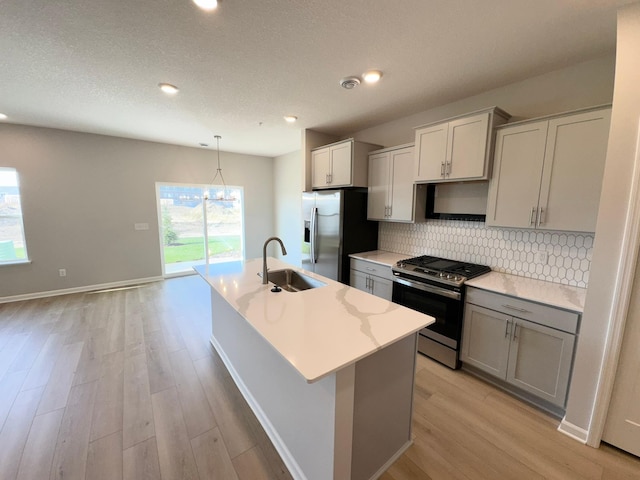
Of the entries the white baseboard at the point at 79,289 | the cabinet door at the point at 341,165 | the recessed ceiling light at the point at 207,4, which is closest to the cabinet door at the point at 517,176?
the cabinet door at the point at 341,165

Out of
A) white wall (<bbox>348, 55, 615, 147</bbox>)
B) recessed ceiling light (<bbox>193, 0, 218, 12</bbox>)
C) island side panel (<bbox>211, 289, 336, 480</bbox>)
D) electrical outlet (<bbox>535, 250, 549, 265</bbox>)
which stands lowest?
island side panel (<bbox>211, 289, 336, 480</bbox>)

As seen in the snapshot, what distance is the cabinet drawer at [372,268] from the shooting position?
9.55ft

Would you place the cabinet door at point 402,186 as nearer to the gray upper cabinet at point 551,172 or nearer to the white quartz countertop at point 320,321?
the gray upper cabinet at point 551,172

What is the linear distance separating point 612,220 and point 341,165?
253 centimetres

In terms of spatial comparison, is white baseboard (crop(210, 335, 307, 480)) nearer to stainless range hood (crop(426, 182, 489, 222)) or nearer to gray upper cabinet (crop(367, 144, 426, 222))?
gray upper cabinet (crop(367, 144, 426, 222))

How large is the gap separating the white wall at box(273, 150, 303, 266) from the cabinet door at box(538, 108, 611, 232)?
396 cm

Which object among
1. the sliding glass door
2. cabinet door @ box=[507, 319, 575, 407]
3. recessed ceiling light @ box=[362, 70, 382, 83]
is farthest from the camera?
the sliding glass door

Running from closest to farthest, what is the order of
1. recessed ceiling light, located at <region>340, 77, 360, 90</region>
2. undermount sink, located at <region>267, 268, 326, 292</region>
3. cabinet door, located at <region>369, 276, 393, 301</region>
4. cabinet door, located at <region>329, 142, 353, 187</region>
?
recessed ceiling light, located at <region>340, 77, 360, 90</region>
undermount sink, located at <region>267, 268, 326, 292</region>
cabinet door, located at <region>369, 276, 393, 301</region>
cabinet door, located at <region>329, 142, 353, 187</region>

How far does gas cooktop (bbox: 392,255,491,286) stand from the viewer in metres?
2.32

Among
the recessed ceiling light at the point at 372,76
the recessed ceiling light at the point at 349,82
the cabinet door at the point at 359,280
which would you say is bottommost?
the cabinet door at the point at 359,280

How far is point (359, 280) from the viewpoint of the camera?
10.7 feet

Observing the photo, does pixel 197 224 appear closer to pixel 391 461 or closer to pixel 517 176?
pixel 391 461

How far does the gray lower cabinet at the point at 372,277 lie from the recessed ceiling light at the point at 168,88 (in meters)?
2.69

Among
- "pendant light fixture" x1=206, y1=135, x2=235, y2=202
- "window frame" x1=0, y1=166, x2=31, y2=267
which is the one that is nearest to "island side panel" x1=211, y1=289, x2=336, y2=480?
"pendant light fixture" x1=206, y1=135, x2=235, y2=202
